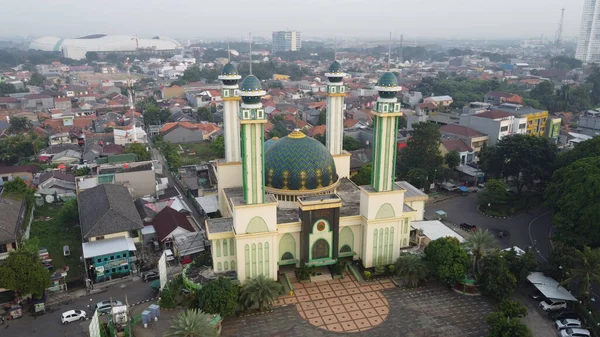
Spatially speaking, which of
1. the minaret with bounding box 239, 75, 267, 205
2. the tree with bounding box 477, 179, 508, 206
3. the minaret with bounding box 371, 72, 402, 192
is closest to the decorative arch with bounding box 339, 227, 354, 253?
the minaret with bounding box 371, 72, 402, 192

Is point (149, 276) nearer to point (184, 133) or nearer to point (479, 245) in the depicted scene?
point (479, 245)

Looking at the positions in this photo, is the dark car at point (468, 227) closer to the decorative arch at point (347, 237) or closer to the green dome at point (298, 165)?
the decorative arch at point (347, 237)

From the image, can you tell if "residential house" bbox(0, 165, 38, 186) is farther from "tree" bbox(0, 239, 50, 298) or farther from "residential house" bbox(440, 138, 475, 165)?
"residential house" bbox(440, 138, 475, 165)

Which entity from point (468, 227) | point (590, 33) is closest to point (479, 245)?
point (468, 227)

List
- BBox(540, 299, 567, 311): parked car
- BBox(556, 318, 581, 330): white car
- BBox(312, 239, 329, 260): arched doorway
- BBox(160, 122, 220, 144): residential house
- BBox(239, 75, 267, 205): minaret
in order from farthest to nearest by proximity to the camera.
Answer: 1. BBox(160, 122, 220, 144): residential house
2. BBox(312, 239, 329, 260): arched doorway
3. BBox(239, 75, 267, 205): minaret
4. BBox(540, 299, 567, 311): parked car
5. BBox(556, 318, 581, 330): white car

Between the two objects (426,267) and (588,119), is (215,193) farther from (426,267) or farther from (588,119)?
(588,119)

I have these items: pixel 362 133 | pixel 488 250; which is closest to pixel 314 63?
pixel 362 133
